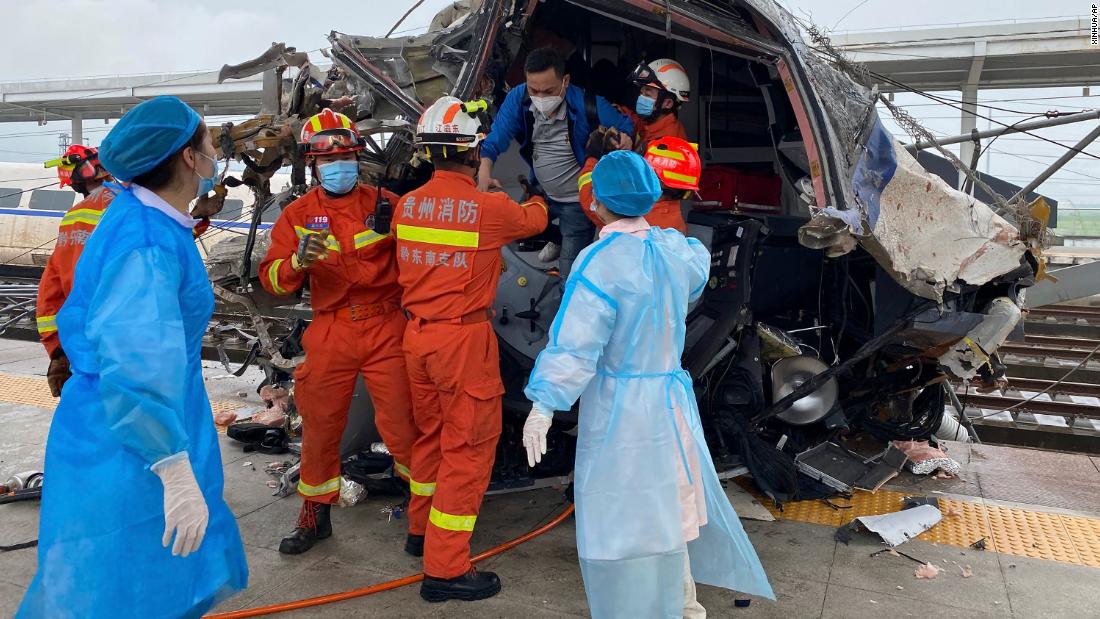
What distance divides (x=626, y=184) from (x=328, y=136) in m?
1.76

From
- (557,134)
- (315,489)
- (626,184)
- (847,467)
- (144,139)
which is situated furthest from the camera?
(847,467)

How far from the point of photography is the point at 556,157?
4.77 metres

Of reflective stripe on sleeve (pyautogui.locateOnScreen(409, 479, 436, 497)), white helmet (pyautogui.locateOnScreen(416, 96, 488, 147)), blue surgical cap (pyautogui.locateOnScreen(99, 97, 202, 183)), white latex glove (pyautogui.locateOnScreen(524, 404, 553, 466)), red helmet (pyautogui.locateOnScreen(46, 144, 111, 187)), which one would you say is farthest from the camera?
red helmet (pyautogui.locateOnScreen(46, 144, 111, 187))

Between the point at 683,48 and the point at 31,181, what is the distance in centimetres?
1952

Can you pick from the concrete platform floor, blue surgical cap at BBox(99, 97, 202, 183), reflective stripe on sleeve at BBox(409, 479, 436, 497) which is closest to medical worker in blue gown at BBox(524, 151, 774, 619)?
the concrete platform floor

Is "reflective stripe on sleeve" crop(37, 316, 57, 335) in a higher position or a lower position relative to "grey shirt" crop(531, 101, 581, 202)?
lower

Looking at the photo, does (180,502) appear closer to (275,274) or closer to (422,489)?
(422,489)

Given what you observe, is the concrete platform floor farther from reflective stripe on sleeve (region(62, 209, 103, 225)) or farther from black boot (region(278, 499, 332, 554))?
reflective stripe on sleeve (region(62, 209, 103, 225))

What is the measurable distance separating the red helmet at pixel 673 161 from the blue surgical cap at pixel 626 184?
77 centimetres

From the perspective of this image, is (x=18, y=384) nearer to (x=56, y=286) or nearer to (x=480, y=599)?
(x=56, y=286)

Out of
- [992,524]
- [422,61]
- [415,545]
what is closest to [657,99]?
[422,61]

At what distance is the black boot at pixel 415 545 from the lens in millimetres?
4082

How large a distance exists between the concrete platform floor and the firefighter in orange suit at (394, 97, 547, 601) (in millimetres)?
322

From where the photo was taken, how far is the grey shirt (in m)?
4.71
